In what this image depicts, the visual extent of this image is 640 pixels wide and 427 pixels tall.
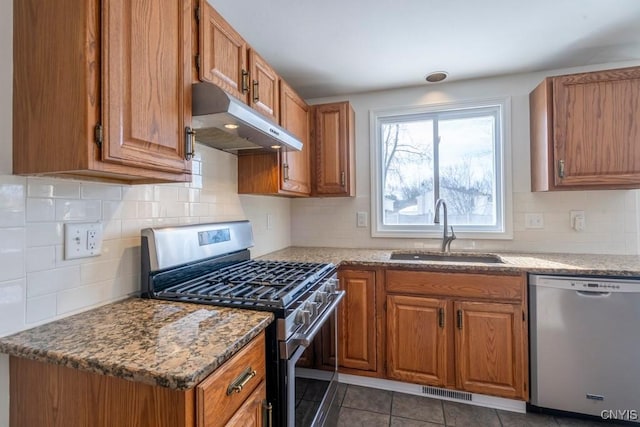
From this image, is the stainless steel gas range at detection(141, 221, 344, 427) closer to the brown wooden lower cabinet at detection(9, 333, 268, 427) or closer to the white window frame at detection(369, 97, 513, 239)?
the brown wooden lower cabinet at detection(9, 333, 268, 427)

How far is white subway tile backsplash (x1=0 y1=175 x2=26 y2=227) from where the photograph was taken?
88 cm

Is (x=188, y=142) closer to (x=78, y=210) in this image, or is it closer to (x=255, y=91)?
(x=78, y=210)

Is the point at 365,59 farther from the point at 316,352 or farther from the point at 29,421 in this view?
the point at 29,421

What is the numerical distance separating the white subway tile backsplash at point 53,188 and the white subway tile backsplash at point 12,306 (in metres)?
0.27

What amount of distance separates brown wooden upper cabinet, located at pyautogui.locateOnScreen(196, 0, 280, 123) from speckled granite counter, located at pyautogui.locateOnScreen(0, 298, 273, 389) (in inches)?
36.4

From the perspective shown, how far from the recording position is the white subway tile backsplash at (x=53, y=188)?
0.96 m

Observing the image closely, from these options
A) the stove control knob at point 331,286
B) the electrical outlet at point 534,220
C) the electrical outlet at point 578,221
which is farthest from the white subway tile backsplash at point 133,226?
the electrical outlet at point 578,221

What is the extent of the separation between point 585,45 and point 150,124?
2.53 m

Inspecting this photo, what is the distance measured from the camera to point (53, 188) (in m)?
1.01

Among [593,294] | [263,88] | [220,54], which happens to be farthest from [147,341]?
[593,294]

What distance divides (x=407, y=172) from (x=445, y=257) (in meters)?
0.78

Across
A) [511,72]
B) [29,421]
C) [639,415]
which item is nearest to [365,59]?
[511,72]

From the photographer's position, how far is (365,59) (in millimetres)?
2105

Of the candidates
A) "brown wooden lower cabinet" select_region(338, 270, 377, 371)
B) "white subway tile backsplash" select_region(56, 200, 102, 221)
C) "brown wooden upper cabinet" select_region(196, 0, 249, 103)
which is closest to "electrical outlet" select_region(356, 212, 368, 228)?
"brown wooden lower cabinet" select_region(338, 270, 377, 371)
